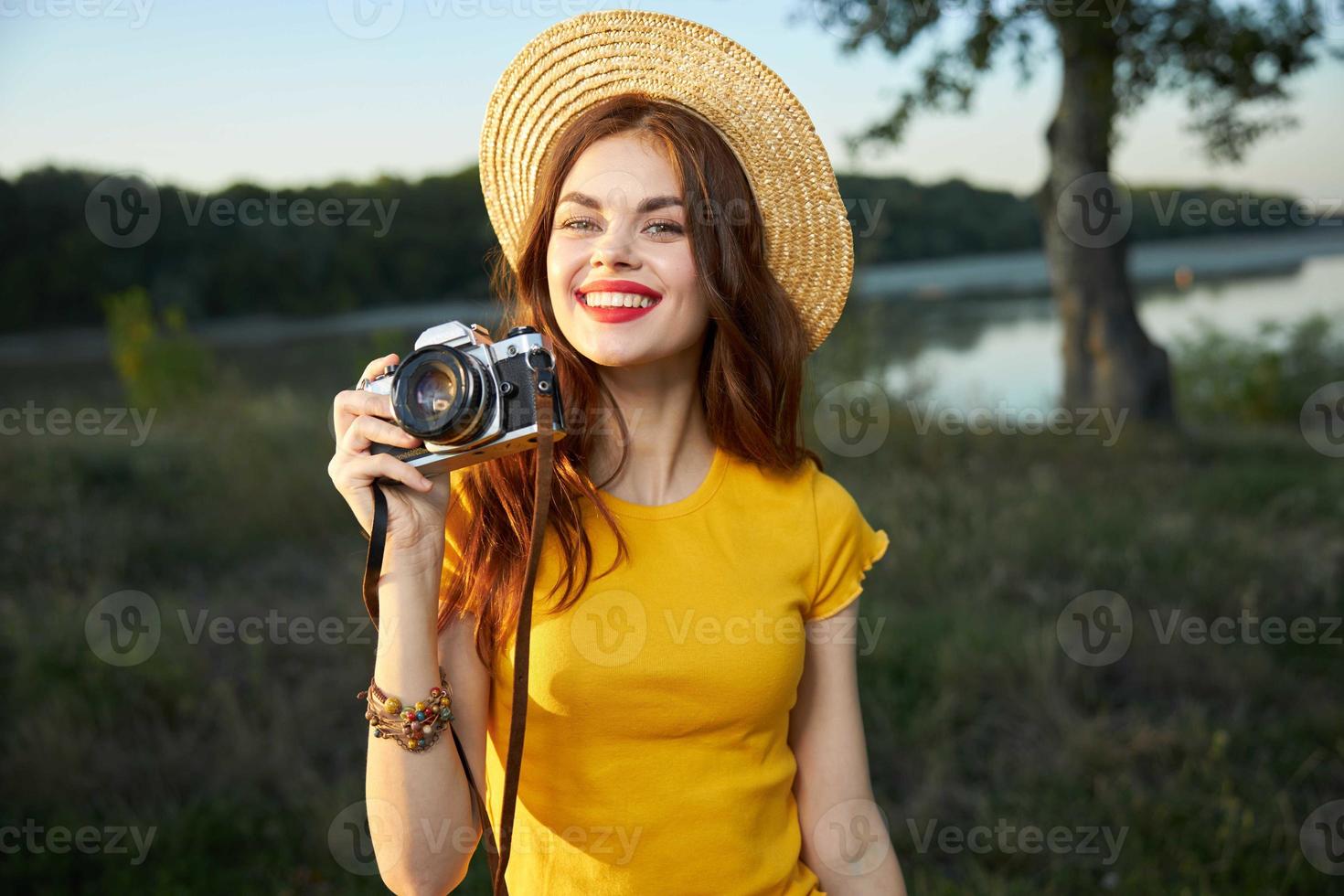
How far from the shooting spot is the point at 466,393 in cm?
132

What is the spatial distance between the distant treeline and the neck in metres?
7.45

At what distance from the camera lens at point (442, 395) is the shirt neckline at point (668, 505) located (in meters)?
0.35

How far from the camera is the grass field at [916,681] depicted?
2.95 metres

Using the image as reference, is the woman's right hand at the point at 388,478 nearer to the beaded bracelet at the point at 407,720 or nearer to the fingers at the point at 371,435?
the fingers at the point at 371,435

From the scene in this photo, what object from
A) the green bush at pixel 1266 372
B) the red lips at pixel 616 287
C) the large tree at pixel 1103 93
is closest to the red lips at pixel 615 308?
the red lips at pixel 616 287

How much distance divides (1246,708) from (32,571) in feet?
16.6

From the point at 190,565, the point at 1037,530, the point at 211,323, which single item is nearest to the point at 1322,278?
the point at 1037,530

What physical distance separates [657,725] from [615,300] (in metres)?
0.64

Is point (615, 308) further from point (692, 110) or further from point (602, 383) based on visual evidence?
point (692, 110)

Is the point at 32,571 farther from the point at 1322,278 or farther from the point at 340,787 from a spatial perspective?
the point at 1322,278

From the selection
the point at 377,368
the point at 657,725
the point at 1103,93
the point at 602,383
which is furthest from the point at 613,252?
the point at 1103,93

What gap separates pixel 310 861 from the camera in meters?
2.94

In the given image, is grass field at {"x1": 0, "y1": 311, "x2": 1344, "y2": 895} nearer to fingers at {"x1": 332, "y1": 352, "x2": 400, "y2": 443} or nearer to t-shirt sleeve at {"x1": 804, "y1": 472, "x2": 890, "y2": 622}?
t-shirt sleeve at {"x1": 804, "y1": 472, "x2": 890, "y2": 622}

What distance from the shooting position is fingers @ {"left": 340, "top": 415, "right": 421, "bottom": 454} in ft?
4.40
